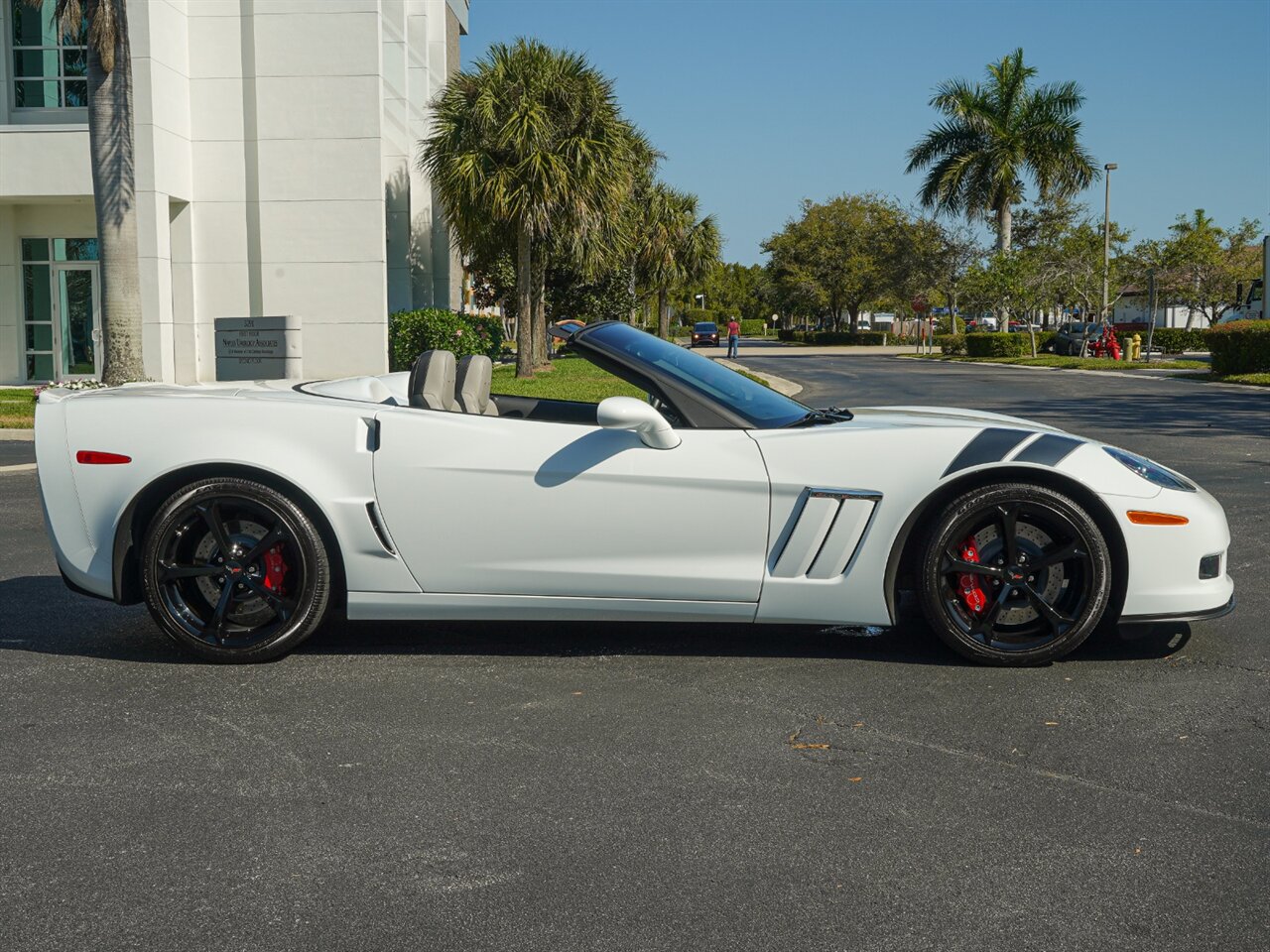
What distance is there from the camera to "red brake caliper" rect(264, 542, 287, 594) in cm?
493

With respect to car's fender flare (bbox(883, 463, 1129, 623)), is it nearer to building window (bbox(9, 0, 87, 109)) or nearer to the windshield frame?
the windshield frame

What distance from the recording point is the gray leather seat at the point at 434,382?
17.0ft

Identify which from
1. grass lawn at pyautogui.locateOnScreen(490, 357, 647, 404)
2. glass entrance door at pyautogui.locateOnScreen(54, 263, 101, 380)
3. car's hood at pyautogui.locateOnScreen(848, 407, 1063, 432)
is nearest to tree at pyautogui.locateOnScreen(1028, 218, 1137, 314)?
grass lawn at pyautogui.locateOnScreen(490, 357, 647, 404)

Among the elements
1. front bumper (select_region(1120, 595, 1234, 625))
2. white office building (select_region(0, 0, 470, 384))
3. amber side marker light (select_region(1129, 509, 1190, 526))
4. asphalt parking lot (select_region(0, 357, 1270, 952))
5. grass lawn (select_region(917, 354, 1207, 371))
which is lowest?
asphalt parking lot (select_region(0, 357, 1270, 952))

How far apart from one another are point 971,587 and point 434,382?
7.36 feet

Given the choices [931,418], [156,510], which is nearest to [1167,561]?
[931,418]

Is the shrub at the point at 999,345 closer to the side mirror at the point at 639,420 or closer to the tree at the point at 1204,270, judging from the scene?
the tree at the point at 1204,270

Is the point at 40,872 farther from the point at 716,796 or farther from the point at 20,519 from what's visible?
the point at 20,519

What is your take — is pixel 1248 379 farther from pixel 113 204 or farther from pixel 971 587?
pixel 971 587

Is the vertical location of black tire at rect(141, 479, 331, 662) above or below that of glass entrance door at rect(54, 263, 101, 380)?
below

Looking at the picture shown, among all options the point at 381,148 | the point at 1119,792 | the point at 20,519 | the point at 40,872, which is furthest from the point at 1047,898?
the point at 381,148

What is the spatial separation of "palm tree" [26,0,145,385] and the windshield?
1552cm

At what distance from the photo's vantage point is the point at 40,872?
3.07 m

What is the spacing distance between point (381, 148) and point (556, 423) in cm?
2323
